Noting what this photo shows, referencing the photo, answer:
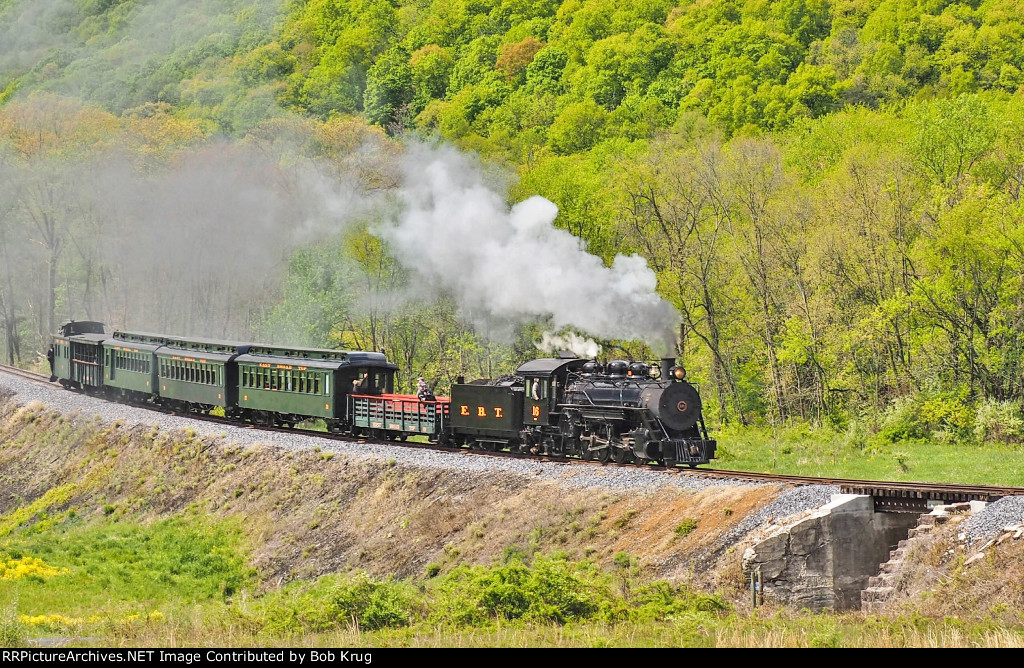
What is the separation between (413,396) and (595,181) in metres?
19.1

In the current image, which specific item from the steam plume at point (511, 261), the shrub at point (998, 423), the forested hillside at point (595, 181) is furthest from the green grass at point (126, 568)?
the shrub at point (998, 423)

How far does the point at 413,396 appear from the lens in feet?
Answer: 114

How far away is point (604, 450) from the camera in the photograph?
28547 millimetres

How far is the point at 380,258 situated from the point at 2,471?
18.5 metres

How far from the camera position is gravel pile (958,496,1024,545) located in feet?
62.5

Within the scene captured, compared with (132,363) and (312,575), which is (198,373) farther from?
(312,575)

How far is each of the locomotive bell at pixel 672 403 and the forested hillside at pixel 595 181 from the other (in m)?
5.23

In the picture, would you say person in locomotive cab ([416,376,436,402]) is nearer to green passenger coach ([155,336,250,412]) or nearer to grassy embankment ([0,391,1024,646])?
grassy embankment ([0,391,1024,646])

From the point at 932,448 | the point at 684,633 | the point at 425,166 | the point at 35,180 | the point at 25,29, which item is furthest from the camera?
the point at 25,29

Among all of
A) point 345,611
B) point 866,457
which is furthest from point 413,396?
point 345,611

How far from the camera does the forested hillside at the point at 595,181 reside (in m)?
40.0

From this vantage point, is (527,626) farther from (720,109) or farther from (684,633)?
(720,109)
